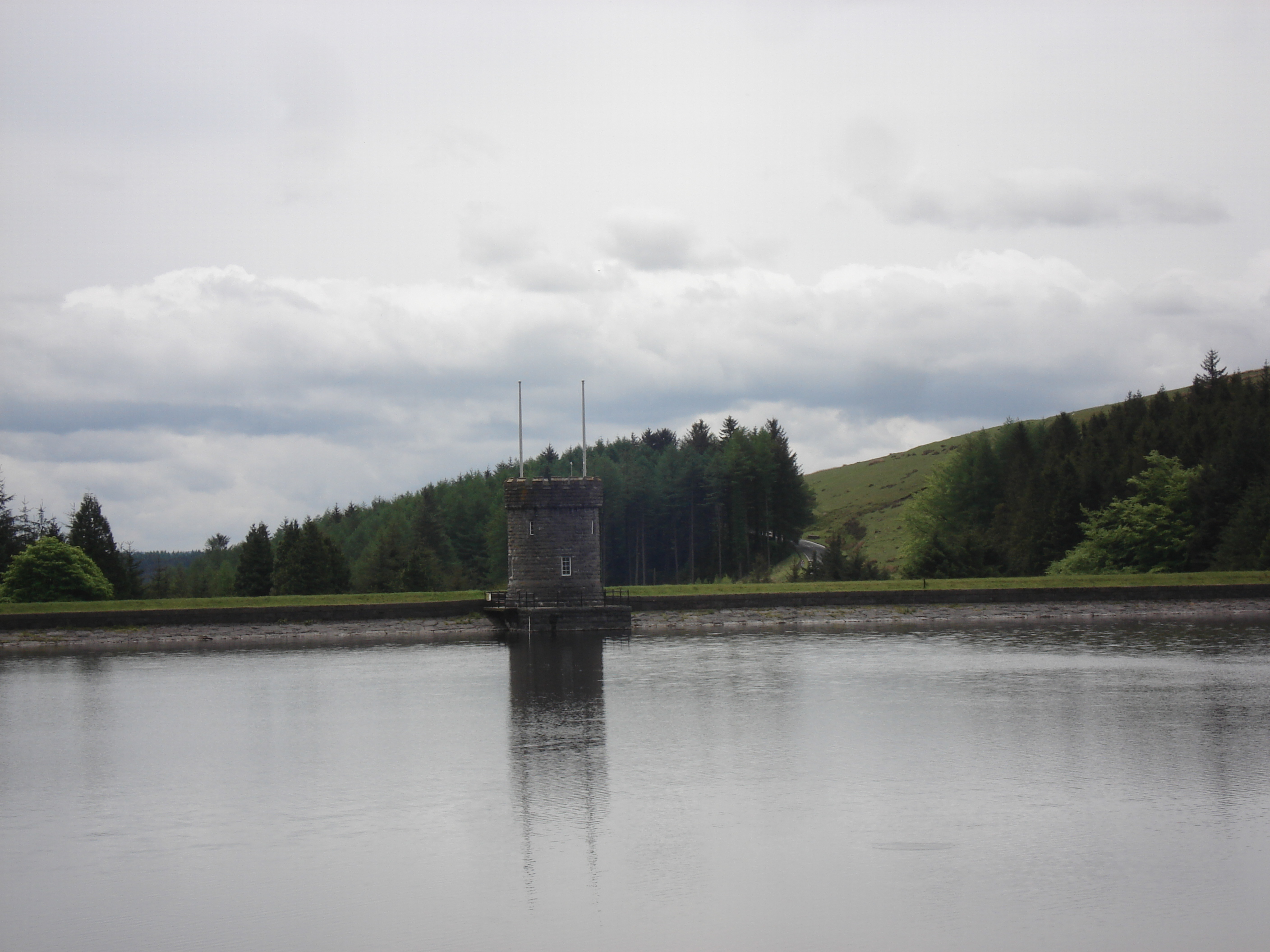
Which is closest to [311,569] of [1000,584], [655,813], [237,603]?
[237,603]

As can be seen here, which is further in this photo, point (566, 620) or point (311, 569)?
point (311, 569)

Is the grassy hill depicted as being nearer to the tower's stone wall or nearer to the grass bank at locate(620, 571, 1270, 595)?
the grass bank at locate(620, 571, 1270, 595)

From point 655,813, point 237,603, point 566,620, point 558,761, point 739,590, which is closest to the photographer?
point 655,813

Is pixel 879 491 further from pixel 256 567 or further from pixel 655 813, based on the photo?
Answer: pixel 655 813

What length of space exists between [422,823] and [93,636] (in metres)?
36.2

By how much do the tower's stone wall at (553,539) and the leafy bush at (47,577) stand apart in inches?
865

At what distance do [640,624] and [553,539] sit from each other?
5605 mm

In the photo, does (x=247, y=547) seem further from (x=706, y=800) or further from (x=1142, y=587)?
(x=706, y=800)

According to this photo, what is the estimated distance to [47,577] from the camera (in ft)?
183

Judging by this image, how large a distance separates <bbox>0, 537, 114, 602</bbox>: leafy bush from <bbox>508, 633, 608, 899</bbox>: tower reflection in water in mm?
28436

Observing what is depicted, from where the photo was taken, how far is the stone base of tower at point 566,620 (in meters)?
50.7

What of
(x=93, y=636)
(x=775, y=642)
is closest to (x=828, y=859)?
(x=775, y=642)

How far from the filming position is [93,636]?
161 ft

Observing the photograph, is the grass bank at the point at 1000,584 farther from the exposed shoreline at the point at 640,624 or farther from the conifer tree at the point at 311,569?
the conifer tree at the point at 311,569
